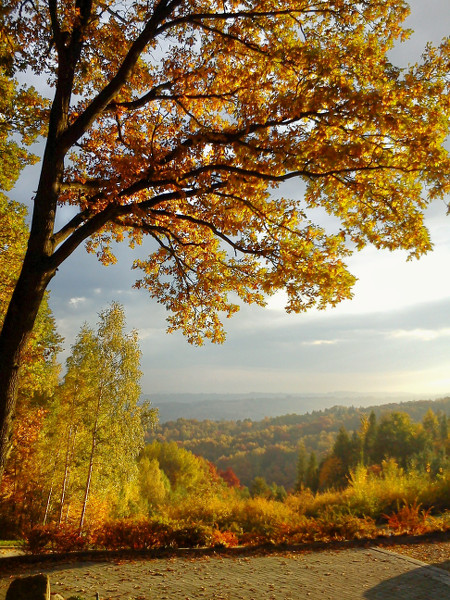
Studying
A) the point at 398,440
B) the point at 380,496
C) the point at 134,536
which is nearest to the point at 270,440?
the point at 398,440

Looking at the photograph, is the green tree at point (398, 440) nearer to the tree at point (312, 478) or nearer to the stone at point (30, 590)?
the tree at point (312, 478)

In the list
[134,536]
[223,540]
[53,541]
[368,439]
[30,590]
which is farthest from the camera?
[368,439]

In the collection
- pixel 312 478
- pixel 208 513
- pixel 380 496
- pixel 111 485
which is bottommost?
pixel 312 478

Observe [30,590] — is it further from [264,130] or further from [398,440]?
[398,440]

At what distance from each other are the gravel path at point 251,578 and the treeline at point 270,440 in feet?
201

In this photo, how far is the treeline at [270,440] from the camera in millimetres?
86438

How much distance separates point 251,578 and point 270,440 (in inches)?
4370

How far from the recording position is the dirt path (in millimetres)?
5617

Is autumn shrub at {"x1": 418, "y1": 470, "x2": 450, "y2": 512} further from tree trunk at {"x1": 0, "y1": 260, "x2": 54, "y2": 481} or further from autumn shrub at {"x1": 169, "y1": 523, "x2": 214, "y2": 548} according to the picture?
tree trunk at {"x1": 0, "y1": 260, "x2": 54, "y2": 481}

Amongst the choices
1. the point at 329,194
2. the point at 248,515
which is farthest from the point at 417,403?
the point at 329,194

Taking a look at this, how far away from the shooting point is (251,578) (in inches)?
252

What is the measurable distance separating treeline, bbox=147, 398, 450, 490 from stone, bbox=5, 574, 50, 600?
213ft

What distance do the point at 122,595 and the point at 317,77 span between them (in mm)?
7306

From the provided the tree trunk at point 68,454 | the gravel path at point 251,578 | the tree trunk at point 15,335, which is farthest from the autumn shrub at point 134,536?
the tree trunk at point 68,454
